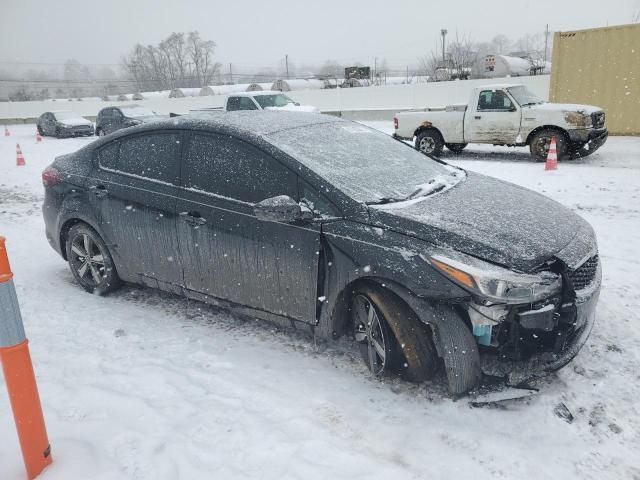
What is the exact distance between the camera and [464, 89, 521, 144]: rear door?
11703 millimetres

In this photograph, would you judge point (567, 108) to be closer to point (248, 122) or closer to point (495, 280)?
point (248, 122)

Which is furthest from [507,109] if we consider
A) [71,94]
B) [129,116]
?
[71,94]

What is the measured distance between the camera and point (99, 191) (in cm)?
431

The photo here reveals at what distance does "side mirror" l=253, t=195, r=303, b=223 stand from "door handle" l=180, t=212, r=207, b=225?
682 millimetres

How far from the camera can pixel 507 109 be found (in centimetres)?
1174

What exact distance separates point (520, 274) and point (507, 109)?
10244mm

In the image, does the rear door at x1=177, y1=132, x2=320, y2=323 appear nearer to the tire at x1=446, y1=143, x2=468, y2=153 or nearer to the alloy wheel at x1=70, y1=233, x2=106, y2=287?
the alloy wheel at x1=70, y1=233, x2=106, y2=287

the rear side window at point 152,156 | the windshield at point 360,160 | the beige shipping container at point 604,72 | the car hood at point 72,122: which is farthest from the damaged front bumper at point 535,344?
the car hood at point 72,122

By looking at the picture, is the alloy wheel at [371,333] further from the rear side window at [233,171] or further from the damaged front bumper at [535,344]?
the rear side window at [233,171]

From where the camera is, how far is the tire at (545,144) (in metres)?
11.1

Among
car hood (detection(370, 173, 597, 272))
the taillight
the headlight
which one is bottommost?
the headlight

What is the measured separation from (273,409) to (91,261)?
262cm

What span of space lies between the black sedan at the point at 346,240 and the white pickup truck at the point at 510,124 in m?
8.15

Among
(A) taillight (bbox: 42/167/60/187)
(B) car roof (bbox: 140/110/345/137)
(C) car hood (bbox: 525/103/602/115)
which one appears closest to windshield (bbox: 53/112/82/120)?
(C) car hood (bbox: 525/103/602/115)
